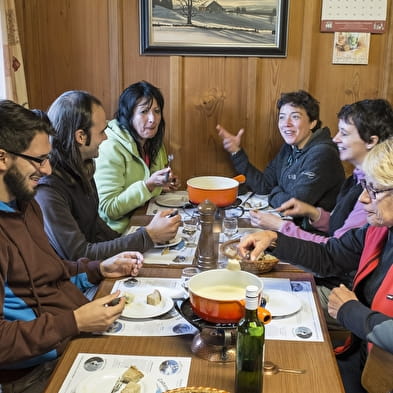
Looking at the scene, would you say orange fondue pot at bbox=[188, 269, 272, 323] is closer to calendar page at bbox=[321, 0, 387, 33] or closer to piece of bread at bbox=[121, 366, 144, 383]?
piece of bread at bbox=[121, 366, 144, 383]

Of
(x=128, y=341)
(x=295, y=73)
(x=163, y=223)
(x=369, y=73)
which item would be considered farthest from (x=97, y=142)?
(x=369, y=73)

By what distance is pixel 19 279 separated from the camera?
4.92 feet

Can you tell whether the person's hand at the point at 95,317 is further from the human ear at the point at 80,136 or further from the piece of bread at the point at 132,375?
the human ear at the point at 80,136

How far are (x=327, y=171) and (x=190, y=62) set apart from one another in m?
1.08

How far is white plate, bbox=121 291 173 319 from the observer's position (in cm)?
146

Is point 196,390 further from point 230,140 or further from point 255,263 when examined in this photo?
point 230,140

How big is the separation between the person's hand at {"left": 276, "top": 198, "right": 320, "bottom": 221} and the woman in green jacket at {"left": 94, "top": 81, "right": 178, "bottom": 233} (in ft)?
1.83

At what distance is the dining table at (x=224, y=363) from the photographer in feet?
3.85

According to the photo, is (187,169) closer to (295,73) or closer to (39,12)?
(295,73)

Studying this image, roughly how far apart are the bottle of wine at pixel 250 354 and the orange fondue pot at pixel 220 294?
0.10m

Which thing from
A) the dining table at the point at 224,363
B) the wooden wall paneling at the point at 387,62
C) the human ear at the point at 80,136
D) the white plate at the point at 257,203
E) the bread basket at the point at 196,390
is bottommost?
the white plate at the point at 257,203

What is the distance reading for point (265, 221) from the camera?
2.25m

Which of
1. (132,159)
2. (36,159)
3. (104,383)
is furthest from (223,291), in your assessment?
(132,159)

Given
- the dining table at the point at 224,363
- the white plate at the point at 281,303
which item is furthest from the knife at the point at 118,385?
the white plate at the point at 281,303
